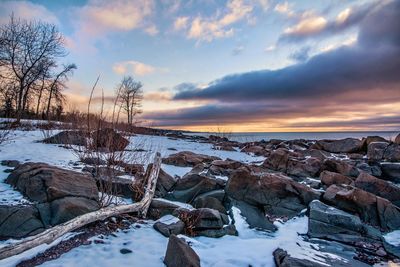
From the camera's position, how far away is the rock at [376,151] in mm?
18608

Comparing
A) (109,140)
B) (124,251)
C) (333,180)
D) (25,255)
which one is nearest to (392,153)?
(333,180)

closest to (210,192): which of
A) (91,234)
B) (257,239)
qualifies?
(257,239)

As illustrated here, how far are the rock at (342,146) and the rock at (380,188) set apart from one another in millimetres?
13222

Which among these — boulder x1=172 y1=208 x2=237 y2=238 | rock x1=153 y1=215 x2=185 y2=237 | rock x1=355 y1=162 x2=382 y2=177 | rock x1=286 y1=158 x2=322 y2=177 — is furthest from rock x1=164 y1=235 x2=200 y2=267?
rock x1=355 y1=162 x2=382 y2=177

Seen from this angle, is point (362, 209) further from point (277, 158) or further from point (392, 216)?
point (277, 158)

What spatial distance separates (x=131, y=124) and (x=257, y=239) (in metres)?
5.02

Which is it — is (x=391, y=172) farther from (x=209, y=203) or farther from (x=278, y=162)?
(x=209, y=203)

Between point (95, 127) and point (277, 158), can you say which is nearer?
point (95, 127)

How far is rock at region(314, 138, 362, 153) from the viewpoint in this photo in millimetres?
22234

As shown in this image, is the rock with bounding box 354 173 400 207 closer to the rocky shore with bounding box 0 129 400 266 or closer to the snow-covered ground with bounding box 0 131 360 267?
the rocky shore with bounding box 0 129 400 266

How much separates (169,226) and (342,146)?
2023 cm

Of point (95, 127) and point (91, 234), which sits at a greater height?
point (95, 127)

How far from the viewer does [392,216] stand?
802cm

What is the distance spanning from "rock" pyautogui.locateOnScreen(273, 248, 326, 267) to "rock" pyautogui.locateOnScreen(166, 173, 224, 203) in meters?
3.70
